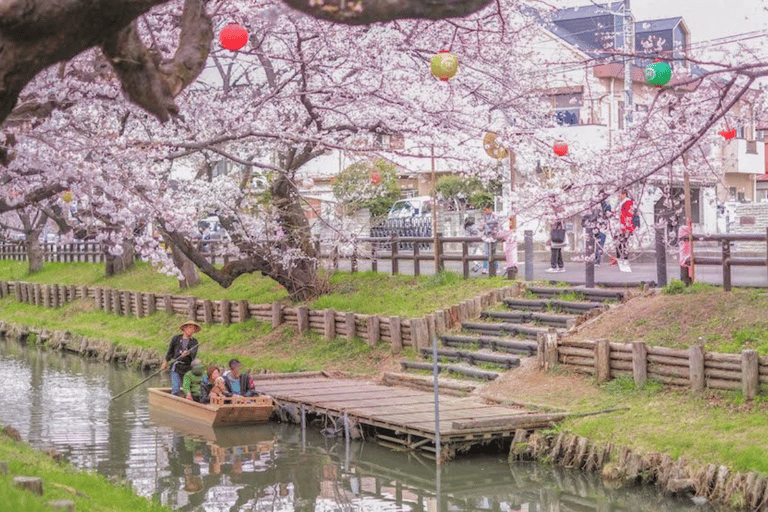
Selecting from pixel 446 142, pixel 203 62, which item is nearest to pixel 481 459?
pixel 446 142

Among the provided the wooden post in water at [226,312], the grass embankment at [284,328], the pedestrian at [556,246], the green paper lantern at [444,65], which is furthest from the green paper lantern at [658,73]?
the wooden post in water at [226,312]

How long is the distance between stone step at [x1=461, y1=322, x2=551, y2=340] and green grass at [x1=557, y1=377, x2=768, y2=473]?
139 inches

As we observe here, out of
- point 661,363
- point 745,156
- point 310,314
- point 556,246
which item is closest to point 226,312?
point 310,314

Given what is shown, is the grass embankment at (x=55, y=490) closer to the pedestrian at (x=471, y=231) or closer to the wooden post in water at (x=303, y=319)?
the wooden post in water at (x=303, y=319)

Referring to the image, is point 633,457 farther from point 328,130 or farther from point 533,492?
point 328,130

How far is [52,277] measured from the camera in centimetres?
4247

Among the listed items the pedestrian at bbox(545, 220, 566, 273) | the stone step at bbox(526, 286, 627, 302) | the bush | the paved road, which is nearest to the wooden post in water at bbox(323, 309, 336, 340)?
the paved road

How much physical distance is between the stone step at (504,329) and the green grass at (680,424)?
11.5ft

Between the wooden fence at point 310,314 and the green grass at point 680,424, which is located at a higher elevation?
the wooden fence at point 310,314

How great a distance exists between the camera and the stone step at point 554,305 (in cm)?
1972

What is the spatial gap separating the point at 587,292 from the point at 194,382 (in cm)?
723

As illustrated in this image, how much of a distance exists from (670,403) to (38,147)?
28.9 ft

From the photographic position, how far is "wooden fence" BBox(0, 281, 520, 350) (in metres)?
21.2

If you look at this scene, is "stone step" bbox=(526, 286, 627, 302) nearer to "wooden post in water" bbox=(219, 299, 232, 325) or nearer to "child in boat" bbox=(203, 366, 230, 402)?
"child in boat" bbox=(203, 366, 230, 402)
